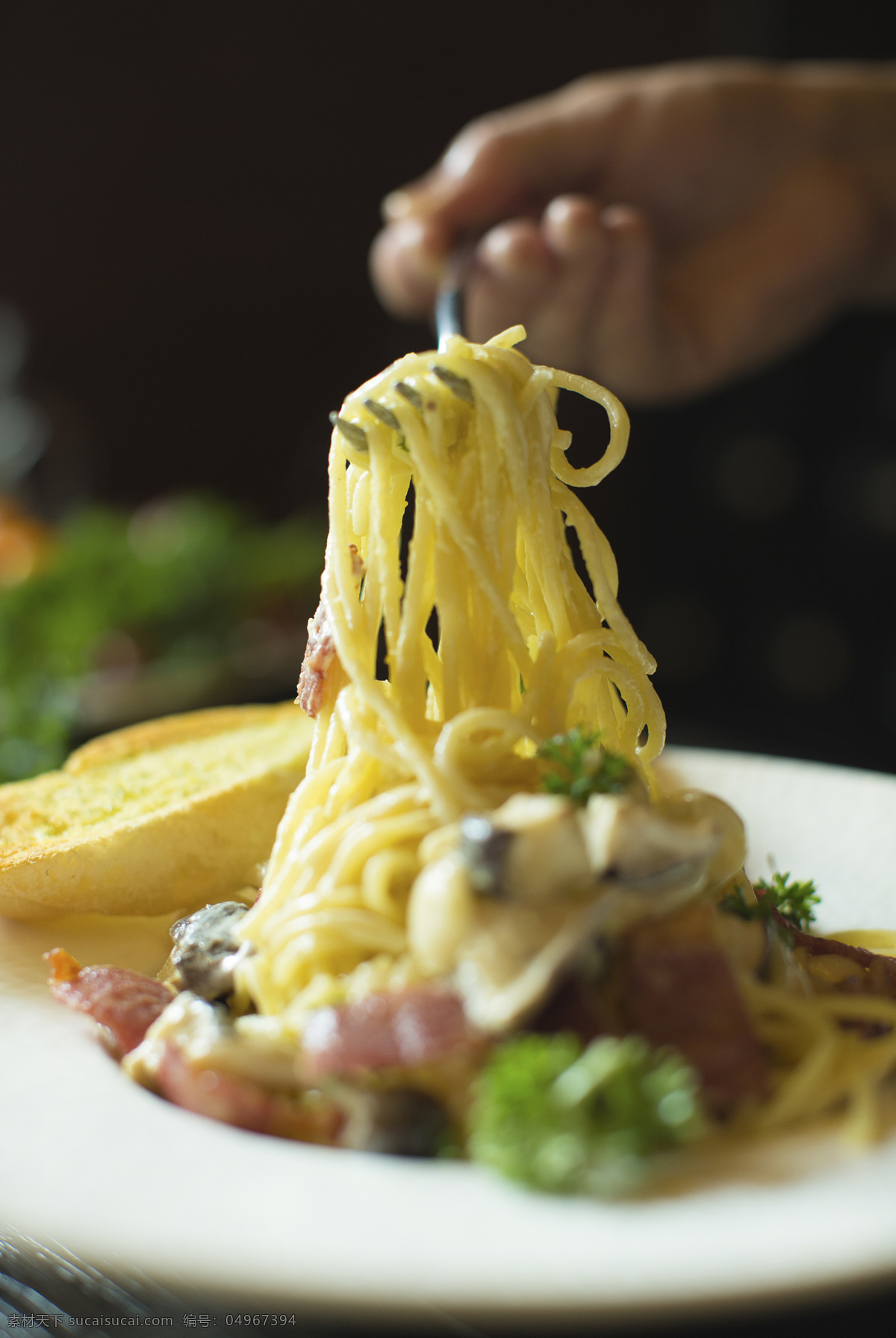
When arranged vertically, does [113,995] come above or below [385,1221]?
below

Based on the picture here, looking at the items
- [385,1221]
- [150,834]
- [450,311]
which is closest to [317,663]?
[150,834]

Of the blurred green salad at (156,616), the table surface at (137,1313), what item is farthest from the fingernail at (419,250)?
the table surface at (137,1313)

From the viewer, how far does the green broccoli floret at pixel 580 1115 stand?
131 centimetres

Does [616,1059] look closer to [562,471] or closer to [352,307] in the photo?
[562,471]

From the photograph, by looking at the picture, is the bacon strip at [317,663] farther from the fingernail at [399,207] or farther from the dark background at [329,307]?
the dark background at [329,307]

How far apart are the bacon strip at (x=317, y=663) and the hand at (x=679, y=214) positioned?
233 cm

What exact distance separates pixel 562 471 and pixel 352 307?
28.6 feet

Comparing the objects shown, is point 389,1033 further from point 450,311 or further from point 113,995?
point 450,311

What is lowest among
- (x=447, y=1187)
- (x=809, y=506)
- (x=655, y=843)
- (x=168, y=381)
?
(x=809, y=506)

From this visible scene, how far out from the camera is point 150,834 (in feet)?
8.25

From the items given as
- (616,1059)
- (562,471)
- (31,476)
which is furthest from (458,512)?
(31,476)

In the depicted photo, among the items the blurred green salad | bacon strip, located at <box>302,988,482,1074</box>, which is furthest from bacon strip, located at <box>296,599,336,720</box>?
the blurred green salad

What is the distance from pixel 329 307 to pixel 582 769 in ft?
30.7

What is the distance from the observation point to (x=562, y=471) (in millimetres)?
2217
